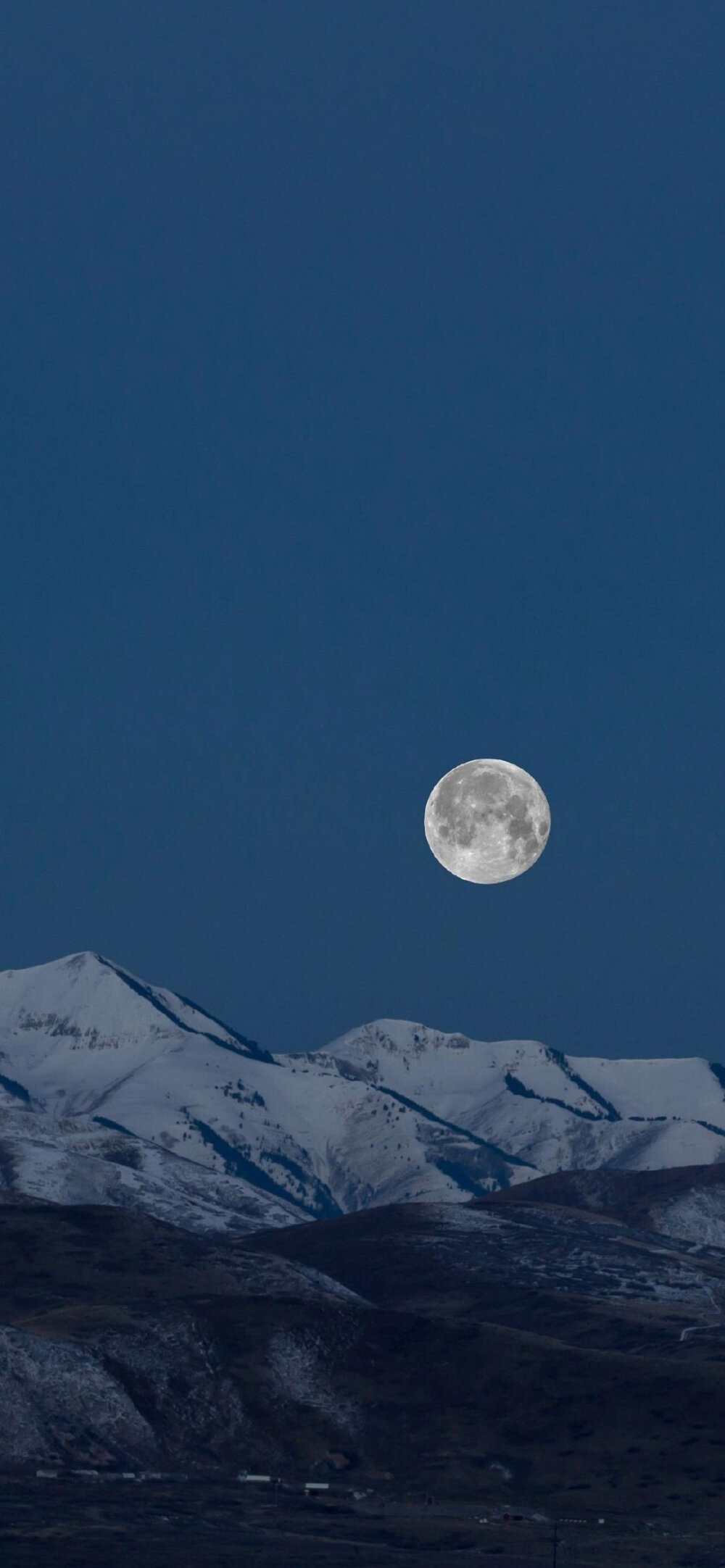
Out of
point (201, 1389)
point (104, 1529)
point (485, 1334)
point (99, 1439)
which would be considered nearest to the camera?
point (104, 1529)

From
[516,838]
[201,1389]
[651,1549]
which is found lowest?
[651,1549]

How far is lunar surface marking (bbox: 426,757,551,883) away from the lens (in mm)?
134500

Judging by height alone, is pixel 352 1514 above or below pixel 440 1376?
below

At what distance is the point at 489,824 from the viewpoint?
134 meters

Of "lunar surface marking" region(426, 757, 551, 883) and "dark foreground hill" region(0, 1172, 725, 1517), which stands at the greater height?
"lunar surface marking" region(426, 757, 551, 883)

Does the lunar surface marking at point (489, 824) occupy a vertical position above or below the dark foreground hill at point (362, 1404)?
above

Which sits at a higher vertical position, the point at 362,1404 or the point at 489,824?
the point at 489,824

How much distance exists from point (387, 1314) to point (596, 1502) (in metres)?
44.3

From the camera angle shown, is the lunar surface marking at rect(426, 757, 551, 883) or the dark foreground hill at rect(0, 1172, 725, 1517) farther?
the dark foreground hill at rect(0, 1172, 725, 1517)

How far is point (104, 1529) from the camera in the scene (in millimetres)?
133125

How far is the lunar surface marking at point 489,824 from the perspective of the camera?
134 metres

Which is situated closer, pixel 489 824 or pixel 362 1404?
pixel 489 824

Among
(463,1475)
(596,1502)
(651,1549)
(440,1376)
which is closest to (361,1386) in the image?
(440,1376)

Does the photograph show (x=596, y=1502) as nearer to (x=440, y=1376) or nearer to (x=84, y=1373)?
(x=440, y=1376)
